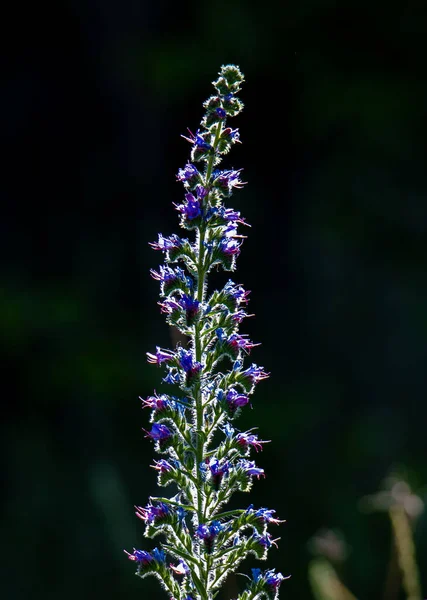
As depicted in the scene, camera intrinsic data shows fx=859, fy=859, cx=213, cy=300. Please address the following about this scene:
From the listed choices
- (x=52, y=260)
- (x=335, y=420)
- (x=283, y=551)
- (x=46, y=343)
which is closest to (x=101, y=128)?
(x=52, y=260)

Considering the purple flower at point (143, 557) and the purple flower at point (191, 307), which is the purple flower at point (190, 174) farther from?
the purple flower at point (143, 557)

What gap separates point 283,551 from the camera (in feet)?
34.6

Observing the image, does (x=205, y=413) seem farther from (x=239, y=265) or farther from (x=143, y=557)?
(x=239, y=265)

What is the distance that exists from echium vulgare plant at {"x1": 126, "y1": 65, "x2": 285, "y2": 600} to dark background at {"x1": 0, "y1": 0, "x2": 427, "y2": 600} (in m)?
8.16

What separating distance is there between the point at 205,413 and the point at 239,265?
10.1 meters

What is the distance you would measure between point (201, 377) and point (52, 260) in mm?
9934

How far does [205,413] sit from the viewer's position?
2609 millimetres

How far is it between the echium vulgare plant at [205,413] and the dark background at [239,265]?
816 cm

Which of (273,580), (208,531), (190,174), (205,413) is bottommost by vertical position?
(273,580)

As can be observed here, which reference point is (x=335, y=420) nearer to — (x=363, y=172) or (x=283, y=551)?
(x=283, y=551)

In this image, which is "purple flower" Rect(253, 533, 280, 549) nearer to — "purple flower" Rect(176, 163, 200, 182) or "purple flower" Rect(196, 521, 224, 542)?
"purple flower" Rect(196, 521, 224, 542)

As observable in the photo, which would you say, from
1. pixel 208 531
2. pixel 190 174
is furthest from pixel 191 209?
pixel 208 531

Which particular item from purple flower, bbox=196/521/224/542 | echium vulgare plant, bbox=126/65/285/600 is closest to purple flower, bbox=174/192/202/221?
echium vulgare plant, bbox=126/65/285/600

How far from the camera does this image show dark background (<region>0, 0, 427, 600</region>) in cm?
1122
